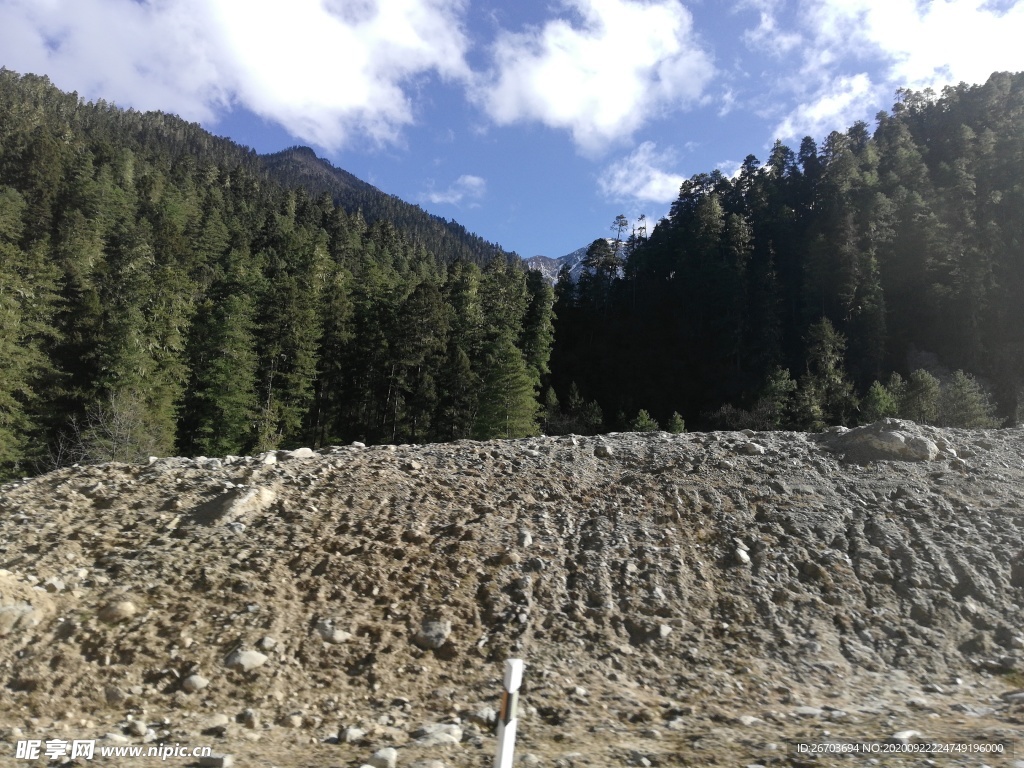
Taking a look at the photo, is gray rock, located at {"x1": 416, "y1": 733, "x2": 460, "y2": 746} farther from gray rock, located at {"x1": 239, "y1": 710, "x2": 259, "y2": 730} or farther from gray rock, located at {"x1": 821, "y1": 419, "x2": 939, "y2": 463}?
gray rock, located at {"x1": 821, "y1": 419, "x2": 939, "y2": 463}

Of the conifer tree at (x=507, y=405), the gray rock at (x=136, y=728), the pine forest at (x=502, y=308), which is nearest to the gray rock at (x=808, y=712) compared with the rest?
the gray rock at (x=136, y=728)

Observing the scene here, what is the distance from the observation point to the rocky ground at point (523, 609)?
4742mm

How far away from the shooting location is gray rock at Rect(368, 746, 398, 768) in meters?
4.16

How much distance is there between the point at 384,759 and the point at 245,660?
1.86 meters

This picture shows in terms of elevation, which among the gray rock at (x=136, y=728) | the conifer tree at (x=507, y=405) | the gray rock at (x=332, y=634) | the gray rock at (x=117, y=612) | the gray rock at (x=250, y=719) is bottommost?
the gray rock at (x=136, y=728)

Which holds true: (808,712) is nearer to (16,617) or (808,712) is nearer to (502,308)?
(16,617)

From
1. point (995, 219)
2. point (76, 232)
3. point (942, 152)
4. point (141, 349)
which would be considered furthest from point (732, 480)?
point (942, 152)

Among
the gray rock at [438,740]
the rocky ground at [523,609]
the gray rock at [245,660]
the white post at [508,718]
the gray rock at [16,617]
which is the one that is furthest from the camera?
the gray rock at [16,617]

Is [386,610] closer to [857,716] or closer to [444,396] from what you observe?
[857,716]

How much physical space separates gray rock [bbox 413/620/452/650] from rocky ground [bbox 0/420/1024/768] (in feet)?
0.08

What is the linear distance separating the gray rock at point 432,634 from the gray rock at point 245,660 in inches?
53.9

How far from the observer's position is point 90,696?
16.3 feet

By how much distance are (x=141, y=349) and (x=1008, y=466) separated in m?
33.1

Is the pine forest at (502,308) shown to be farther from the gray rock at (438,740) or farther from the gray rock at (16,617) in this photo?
the gray rock at (438,740)
